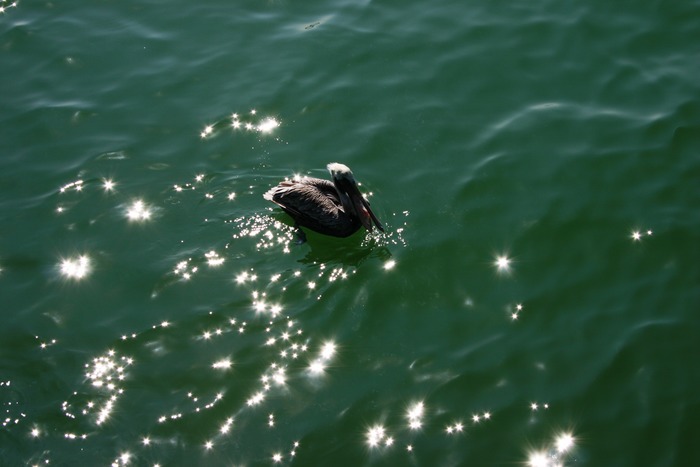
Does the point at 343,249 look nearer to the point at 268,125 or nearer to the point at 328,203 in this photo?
the point at 328,203

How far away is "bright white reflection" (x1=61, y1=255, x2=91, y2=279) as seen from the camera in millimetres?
8586

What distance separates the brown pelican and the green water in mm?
207

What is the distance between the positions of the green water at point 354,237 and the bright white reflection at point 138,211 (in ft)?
0.38

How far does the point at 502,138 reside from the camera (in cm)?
970

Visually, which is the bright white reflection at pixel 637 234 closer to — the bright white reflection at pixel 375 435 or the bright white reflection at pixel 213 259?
the bright white reflection at pixel 375 435

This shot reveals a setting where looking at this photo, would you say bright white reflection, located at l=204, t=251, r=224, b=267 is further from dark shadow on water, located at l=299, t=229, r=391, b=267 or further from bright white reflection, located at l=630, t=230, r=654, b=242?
bright white reflection, located at l=630, t=230, r=654, b=242

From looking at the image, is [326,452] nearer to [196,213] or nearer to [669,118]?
[196,213]

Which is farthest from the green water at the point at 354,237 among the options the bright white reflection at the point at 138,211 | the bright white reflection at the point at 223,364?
the bright white reflection at the point at 138,211

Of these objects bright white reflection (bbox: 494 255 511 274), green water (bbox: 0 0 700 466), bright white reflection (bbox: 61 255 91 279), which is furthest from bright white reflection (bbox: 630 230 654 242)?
bright white reflection (bbox: 61 255 91 279)

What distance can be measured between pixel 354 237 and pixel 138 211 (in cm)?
266

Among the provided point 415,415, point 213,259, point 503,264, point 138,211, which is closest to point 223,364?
point 213,259

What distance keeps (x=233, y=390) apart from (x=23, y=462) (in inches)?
77.7

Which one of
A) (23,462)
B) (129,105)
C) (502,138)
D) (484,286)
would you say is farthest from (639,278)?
(129,105)

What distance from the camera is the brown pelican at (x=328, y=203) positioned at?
871 cm
